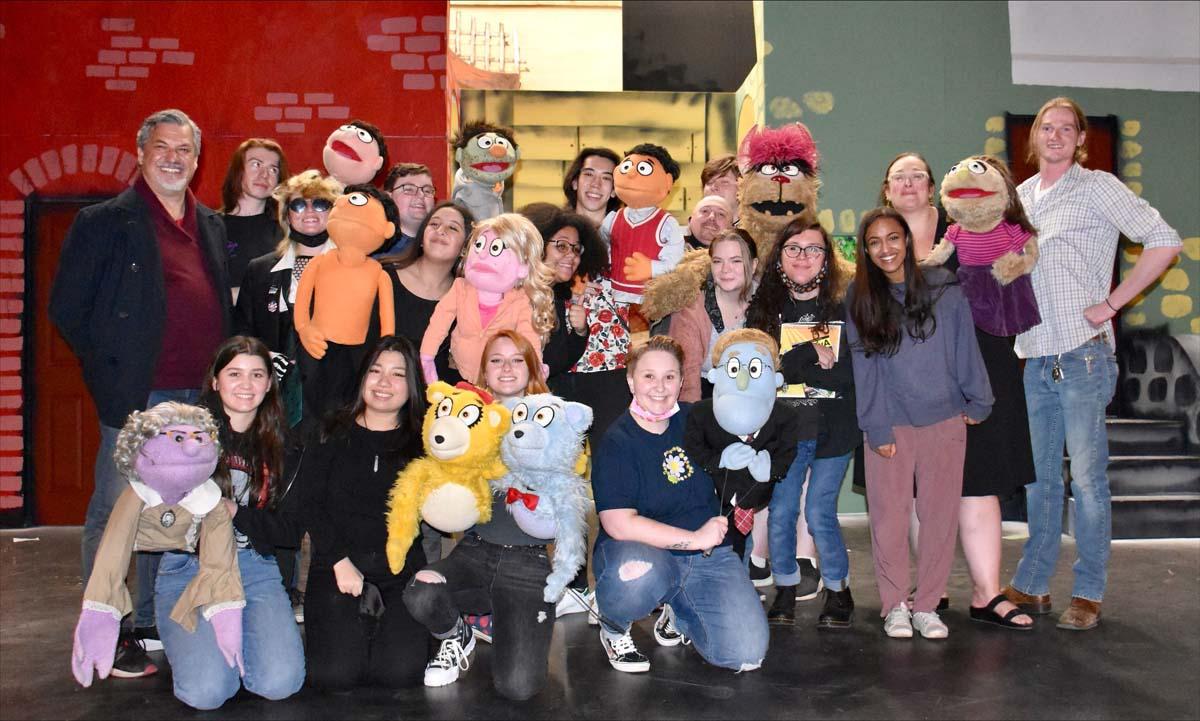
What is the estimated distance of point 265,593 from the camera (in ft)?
9.80

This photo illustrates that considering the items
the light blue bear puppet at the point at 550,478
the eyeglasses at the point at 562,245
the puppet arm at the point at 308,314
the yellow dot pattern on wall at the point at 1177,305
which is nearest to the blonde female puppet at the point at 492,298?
the eyeglasses at the point at 562,245

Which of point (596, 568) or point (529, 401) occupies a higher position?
point (529, 401)

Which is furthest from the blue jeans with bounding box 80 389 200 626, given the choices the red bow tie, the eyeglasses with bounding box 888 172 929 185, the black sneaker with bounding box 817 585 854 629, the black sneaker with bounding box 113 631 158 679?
the eyeglasses with bounding box 888 172 929 185

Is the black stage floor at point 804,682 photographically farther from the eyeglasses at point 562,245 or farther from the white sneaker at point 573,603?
the eyeglasses at point 562,245

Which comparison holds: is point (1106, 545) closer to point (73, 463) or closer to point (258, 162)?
point (258, 162)

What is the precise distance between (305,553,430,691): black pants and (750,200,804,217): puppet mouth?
180 cm

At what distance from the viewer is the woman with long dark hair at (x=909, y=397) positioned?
332cm

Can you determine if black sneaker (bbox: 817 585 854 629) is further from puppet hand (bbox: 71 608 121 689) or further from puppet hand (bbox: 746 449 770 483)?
puppet hand (bbox: 71 608 121 689)

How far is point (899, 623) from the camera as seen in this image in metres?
3.35

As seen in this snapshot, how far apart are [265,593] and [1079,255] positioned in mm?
2805

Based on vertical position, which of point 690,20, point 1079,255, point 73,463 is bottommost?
point 73,463

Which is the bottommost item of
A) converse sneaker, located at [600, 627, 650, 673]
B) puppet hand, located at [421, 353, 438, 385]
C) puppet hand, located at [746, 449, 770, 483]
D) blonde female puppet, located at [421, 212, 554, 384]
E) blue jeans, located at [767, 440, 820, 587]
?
converse sneaker, located at [600, 627, 650, 673]

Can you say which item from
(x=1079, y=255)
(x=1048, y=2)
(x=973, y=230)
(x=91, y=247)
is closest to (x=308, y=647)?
(x=91, y=247)

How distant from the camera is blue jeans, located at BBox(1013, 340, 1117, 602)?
11.5 ft
